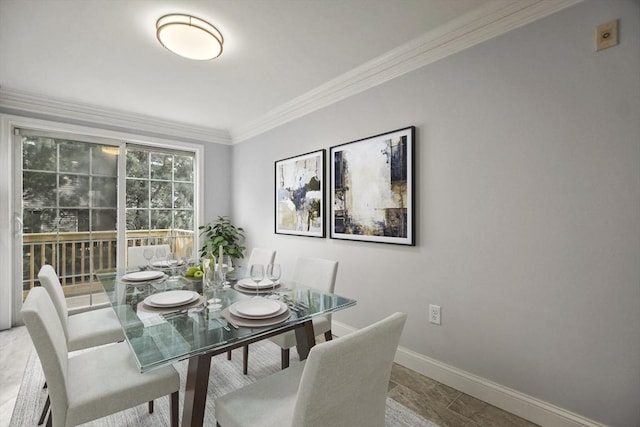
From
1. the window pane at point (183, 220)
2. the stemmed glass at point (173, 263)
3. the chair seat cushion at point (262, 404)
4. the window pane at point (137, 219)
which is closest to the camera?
the chair seat cushion at point (262, 404)

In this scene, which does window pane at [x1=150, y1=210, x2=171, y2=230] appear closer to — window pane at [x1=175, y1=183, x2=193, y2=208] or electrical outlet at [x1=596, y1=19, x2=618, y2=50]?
window pane at [x1=175, y1=183, x2=193, y2=208]

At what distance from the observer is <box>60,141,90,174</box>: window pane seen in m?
3.49

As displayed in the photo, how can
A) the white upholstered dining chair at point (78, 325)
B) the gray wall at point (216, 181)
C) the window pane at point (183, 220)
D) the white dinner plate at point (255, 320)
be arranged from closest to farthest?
1. the white dinner plate at point (255, 320)
2. the white upholstered dining chair at point (78, 325)
3. the window pane at point (183, 220)
4. the gray wall at point (216, 181)

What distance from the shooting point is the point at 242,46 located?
2.25 metres

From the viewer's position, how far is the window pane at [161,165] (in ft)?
13.5

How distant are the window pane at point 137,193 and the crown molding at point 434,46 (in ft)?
7.56

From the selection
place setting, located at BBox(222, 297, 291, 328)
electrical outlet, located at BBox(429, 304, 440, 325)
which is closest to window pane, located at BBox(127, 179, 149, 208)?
place setting, located at BBox(222, 297, 291, 328)

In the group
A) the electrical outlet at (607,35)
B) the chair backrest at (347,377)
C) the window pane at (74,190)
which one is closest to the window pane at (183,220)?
the window pane at (74,190)

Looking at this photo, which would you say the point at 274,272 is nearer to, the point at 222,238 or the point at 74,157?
the point at 222,238

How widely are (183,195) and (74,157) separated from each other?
1.29m

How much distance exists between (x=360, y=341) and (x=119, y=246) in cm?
391

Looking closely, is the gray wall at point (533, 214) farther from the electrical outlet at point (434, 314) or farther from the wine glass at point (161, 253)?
the wine glass at point (161, 253)

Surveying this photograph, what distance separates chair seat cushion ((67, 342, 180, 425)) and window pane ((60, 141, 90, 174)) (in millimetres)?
2887

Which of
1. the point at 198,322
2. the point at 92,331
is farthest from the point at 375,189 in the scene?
the point at 92,331
